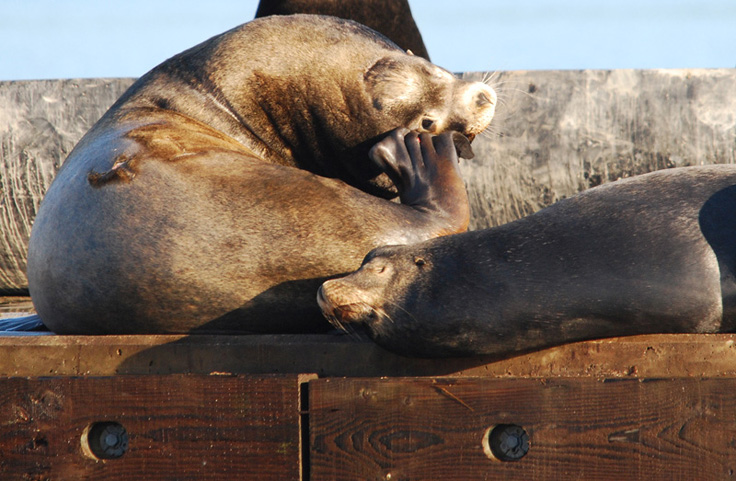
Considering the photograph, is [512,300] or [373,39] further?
[373,39]

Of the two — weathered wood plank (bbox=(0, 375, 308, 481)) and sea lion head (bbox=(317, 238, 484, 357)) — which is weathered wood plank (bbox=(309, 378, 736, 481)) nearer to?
weathered wood plank (bbox=(0, 375, 308, 481))

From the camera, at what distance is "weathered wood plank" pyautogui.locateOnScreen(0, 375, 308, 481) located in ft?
9.46

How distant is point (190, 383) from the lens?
9.70 ft

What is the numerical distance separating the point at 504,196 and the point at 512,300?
3.71m

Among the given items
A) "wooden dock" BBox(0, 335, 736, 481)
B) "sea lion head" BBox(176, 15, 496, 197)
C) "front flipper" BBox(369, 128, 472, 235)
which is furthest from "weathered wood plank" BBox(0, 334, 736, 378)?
"sea lion head" BBox(176, 15, 496, 197)

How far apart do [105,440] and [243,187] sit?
1.14 m

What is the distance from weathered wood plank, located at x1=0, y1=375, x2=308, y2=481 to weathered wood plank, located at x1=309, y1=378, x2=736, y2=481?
0.11 m

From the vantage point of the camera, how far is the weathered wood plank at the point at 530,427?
8.73 ft

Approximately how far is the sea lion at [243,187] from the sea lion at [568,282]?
1.63ft

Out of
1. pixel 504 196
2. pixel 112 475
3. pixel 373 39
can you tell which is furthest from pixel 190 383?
pixel 504 196

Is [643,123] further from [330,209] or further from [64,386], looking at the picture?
[64,386]

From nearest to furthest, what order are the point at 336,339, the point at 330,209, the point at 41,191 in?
the point at 336,339 → the point at 330,209 → the point at 41,191

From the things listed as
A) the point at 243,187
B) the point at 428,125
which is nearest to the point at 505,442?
the point at 243,187

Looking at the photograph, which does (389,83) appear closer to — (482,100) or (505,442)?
(482,100)
